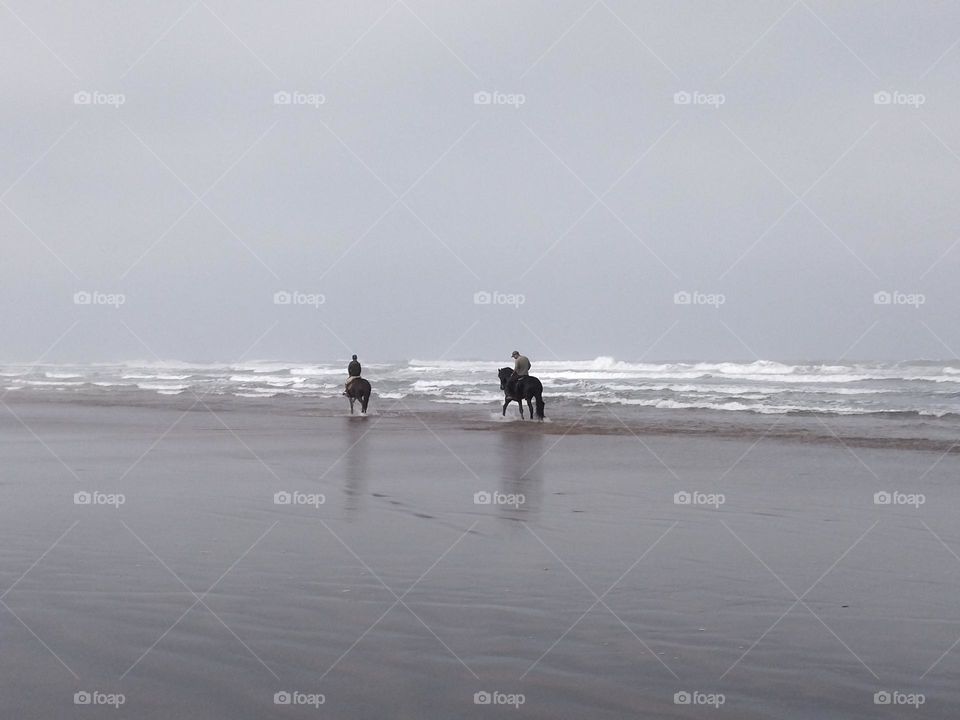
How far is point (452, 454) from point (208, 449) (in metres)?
3.99

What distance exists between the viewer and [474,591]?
5.90m

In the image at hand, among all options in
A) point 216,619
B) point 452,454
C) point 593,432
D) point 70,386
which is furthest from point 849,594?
point 70,386

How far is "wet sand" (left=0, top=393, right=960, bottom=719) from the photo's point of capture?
413 cm

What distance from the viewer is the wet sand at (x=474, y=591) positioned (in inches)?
163

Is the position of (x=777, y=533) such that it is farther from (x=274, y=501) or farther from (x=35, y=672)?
(x=35, y=672)

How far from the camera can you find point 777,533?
8195 millimetres

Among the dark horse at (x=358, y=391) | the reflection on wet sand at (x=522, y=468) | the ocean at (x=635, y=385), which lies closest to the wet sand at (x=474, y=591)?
the reflection on wet sand at (x=522, y=468)

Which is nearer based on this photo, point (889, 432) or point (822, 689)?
point (822, 689)

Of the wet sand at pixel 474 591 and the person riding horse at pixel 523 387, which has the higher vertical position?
the person riding horse at pixel 523 387

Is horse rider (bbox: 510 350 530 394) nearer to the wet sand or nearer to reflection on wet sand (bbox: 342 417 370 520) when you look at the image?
reflection on wet sand (bbox: 342 417 370 520)

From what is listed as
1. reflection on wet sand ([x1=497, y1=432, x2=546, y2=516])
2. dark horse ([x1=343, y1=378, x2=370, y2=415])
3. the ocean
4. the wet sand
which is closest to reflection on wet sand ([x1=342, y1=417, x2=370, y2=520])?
the wet sand

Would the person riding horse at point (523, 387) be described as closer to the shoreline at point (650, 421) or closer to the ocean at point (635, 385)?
the shoreline at point (650, 421)

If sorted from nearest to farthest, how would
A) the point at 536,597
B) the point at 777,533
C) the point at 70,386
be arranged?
the point at 536,597 → the point at 777,533 → the point at 70,386

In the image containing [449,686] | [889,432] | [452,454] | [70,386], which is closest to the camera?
[449,686]
